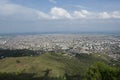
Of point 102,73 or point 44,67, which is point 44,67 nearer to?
point 44,67

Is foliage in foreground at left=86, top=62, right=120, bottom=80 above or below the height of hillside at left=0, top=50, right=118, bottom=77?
above

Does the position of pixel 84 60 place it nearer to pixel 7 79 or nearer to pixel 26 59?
pixel 26 59

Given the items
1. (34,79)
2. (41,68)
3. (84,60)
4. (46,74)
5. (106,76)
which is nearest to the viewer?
(106,76)

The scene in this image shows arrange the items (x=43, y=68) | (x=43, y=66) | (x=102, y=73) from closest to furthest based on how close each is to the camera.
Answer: (x=102, y=73) < (x=43, y=68) < (x=43, y=66)

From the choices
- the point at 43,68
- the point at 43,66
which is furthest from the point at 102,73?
the point at 43,66

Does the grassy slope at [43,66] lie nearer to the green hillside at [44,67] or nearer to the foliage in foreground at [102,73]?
Answer: the green hillside at [44,67]

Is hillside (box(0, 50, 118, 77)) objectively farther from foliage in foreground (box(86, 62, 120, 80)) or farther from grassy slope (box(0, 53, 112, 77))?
foliage in foreground (box(86, 62, 120, 80))

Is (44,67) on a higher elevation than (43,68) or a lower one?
higher

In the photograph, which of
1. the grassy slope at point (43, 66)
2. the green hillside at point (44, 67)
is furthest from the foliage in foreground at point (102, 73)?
the grassy slope at point (43, 66)

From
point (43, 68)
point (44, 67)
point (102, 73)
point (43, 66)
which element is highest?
point (102, 73)

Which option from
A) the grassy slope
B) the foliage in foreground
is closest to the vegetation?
the grassy slope

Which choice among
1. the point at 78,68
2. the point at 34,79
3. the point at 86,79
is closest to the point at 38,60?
the point at 78,68
